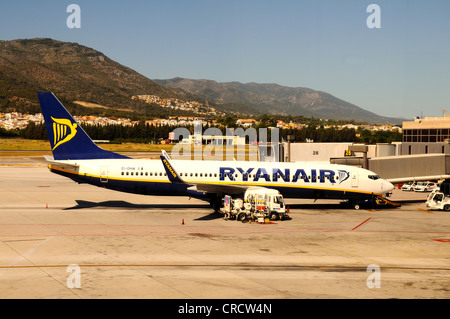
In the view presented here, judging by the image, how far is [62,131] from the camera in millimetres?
42531

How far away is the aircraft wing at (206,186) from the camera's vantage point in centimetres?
3800

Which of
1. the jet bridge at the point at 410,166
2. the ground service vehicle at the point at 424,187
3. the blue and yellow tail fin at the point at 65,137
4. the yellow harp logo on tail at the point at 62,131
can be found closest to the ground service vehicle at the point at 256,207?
the blue and yellow tail fin at the point at 65,137

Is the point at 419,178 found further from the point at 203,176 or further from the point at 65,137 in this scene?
the point at 65,137

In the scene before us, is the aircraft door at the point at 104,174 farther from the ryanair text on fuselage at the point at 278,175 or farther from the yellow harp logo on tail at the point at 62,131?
the ryanair text on fuselage at the point at 278,175

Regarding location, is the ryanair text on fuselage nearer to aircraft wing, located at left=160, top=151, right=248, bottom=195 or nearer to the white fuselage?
the white fuselage

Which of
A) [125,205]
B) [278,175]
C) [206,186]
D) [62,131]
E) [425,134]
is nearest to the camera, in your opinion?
[206,186]

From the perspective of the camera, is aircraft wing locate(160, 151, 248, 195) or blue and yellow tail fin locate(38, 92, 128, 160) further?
blue and yellow tail fin locate(38, 92, 128, 160)

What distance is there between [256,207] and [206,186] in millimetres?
4854

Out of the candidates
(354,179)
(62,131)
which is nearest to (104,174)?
(62,131)

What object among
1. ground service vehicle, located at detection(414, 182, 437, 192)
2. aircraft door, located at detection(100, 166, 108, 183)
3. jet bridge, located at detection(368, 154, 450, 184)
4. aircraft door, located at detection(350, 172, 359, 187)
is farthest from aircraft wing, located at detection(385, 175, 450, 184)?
aircraft door, located at detection(100, 166, 108, 183)

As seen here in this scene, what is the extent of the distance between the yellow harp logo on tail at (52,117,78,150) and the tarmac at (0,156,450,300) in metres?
6.49

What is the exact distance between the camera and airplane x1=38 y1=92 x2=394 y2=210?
41.7 meters

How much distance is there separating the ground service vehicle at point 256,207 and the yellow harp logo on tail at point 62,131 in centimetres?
1636
